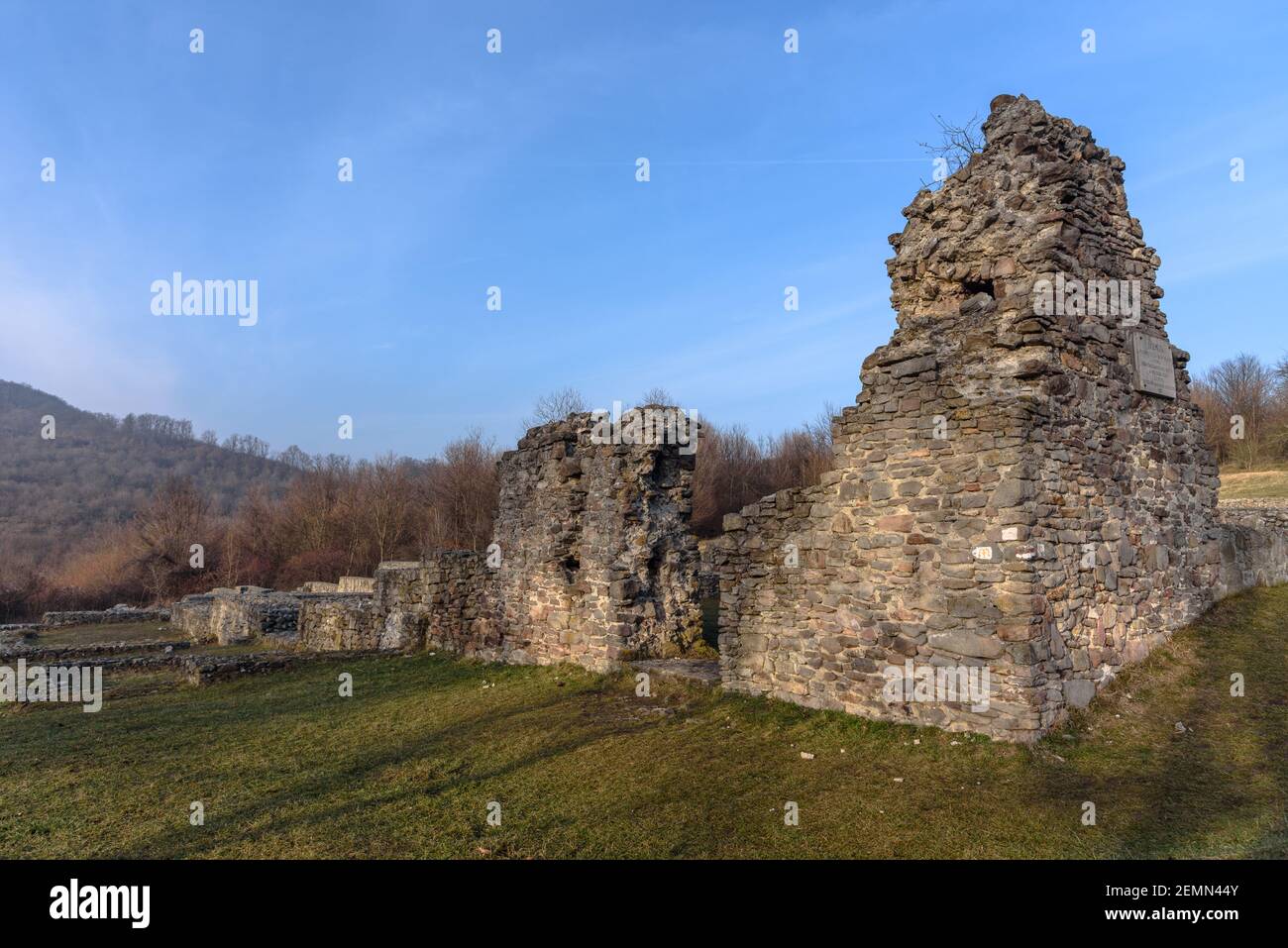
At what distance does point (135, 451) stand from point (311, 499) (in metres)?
68.8

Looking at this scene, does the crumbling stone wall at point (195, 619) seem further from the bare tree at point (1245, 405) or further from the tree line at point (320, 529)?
the bare tree at point (1245, 405)

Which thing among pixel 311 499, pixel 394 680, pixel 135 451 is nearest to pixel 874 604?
pixel 394 680

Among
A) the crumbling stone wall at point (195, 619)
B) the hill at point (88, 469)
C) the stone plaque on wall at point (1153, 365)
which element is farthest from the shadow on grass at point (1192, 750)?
the hill at point (88, 469)

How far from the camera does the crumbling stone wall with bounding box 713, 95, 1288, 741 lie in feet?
23.5

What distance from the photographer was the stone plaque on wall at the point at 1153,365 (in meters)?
8.80

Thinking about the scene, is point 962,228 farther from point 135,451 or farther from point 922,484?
point 135,451

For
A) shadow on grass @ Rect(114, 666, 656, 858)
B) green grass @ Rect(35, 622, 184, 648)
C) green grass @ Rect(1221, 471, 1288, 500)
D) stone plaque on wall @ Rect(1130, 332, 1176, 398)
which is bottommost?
green grass @ Rect(35, 622, 184, 648)

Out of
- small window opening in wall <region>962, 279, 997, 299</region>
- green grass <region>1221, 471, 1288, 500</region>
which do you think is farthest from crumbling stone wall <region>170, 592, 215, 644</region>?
green grass <region>1221, 471, 1288, 500</region>

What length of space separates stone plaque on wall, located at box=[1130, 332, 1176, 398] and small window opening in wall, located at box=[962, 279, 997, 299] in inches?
70.5

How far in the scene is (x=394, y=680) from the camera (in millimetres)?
13219
